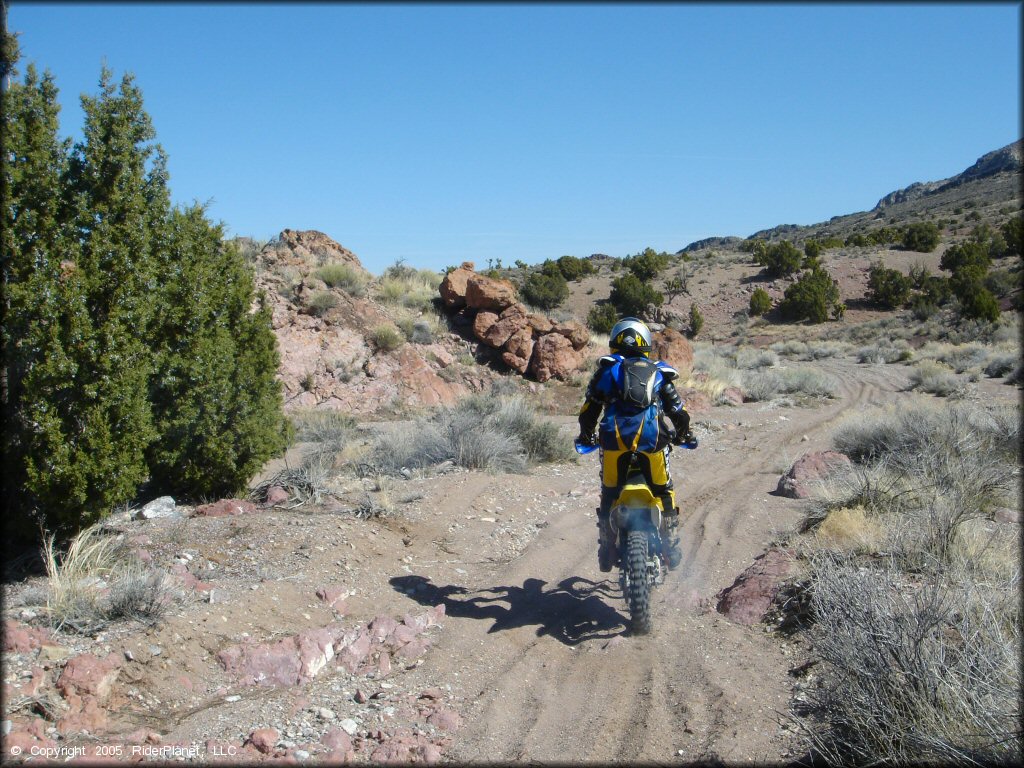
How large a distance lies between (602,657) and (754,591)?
1393 mm

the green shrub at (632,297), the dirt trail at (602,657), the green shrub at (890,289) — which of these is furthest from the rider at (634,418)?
the green shrub at (890,289)

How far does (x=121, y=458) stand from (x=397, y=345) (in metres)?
13.4

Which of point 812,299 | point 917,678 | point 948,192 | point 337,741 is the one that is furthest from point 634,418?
point 948,192

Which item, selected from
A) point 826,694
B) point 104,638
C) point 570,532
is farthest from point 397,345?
point 826,694

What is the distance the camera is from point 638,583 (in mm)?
4891

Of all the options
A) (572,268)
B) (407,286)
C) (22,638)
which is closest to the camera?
(22,638)

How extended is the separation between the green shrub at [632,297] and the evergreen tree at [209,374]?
32596 mm

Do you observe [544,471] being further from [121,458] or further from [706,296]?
[706,296]

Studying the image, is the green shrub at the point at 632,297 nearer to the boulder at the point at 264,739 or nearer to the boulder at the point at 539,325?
the boulder at the point at 539,325

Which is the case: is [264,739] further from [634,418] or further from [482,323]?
[482,323]

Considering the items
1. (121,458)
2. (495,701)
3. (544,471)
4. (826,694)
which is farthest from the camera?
(544,471)

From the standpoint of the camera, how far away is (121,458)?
5.81 metres

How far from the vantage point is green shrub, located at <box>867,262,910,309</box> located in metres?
42.3

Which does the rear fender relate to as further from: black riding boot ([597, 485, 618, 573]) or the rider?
black riding boot ([597, 485, 618, 573])
